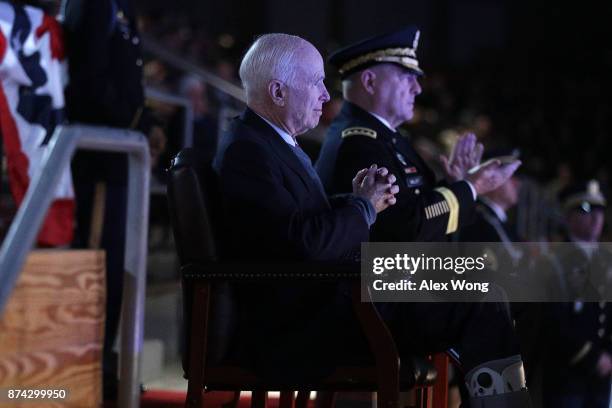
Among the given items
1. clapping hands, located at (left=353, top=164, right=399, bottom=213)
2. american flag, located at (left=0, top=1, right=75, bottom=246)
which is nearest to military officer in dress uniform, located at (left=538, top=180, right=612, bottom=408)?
clapping hands, located at (left=353, top=164, right=399, bottom=213)

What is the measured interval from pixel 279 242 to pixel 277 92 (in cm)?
42

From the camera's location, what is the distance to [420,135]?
13.4 m

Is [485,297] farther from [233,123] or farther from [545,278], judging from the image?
[545,278]

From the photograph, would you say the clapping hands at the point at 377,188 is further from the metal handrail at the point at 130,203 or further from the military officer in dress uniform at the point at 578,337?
the military officer in dress uniform at the point at 578,337

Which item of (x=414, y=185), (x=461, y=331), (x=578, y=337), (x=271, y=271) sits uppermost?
(x=414, y=185)

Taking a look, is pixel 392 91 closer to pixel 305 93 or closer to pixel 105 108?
pixel 305 93

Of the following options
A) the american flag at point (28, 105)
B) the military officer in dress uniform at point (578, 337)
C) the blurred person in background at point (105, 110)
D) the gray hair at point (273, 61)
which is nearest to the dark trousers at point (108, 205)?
the blurred person in background at point (105, 110)

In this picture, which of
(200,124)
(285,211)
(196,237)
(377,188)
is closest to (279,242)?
(285,211)

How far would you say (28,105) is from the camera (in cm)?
341

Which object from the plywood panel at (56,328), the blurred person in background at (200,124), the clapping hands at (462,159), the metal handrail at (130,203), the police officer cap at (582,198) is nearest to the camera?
the metal handrail at (130,203)

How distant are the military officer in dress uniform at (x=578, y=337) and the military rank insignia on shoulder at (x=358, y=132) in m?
1.29

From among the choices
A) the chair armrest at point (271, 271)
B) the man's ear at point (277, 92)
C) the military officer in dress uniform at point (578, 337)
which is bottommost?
the military officer in dress uniform at point (578, 337)

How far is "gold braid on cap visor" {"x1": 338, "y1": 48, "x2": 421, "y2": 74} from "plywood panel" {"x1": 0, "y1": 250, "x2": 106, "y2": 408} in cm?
136

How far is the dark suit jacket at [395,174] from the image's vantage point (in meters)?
3.04
